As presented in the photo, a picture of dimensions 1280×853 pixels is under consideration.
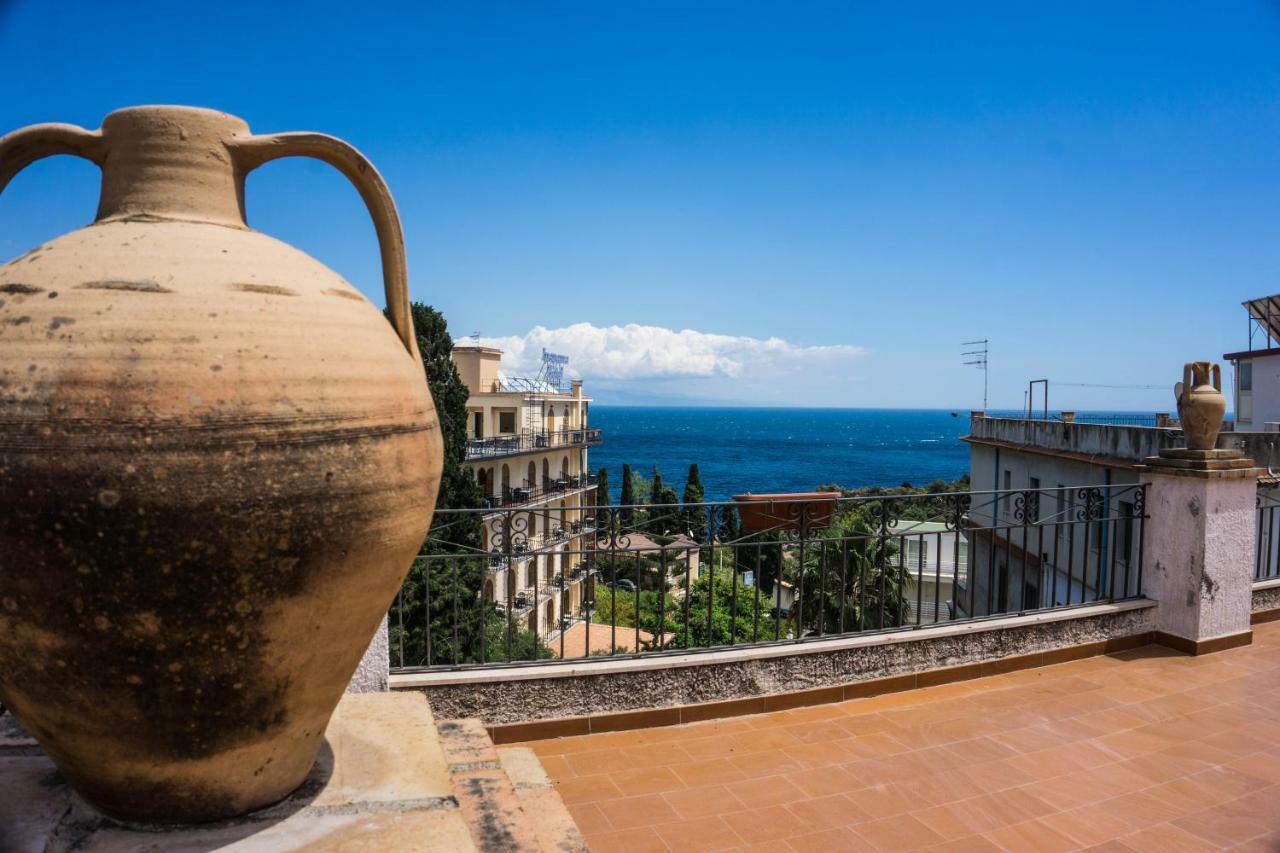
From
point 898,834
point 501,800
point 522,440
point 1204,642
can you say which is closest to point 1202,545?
point 1204,642

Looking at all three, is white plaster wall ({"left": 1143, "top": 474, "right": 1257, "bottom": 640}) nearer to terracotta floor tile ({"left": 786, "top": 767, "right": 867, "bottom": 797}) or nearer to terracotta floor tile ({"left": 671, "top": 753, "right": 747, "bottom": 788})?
terracotta floor tile ({"left": 786, "top": 767, "right": 867, "bottom": 797})

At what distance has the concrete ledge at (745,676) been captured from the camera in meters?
4.34

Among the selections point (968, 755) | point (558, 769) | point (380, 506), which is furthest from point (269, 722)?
point (968, 755)

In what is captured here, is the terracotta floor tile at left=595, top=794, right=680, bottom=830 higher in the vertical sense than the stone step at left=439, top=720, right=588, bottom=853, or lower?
lower

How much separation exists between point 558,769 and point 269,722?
7.04ft

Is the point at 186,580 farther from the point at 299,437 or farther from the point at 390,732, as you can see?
the point at 390,732

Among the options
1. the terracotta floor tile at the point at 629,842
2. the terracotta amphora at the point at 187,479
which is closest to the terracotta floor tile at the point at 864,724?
the terracotta floor tile at the point at 629,842

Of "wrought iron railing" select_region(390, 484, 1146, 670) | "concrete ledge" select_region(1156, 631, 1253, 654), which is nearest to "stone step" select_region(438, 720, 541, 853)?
"wrought iron railing" select_region(390, 484, 1146, 670)

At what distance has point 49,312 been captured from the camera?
1912 millimetres

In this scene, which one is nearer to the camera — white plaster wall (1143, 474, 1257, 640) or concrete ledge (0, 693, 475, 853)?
concrete ledge (0, 693, 475, 853)

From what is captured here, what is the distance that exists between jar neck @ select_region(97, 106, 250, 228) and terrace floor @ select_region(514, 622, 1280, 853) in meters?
2.85

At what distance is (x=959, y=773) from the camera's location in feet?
13.3

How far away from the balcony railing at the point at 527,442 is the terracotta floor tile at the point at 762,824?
35755mm

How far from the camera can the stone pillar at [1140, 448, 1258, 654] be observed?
585 cm
